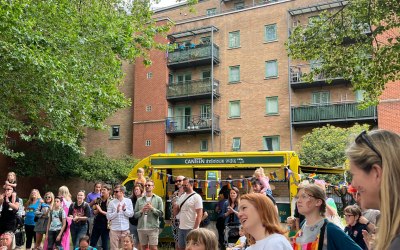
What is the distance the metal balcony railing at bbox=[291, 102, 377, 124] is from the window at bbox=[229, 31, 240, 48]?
7.21 metres

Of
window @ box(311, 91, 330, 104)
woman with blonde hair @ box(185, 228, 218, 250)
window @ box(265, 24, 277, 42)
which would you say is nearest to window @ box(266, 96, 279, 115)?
window @ box(311, 91, 330, 104)

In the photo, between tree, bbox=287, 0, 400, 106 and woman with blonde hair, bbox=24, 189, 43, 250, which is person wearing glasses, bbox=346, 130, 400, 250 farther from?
woman with blonde hair, bbox=24, 189, 43, 250

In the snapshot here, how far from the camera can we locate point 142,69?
36.8m

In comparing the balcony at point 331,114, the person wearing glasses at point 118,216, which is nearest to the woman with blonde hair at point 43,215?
the person wearing glasses at point 118,216

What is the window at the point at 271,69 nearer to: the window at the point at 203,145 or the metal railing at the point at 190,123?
the metal railing at the point at 190,123

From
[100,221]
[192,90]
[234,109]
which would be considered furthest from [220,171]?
[192,90]

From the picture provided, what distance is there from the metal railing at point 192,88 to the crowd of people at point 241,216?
22.0 meters

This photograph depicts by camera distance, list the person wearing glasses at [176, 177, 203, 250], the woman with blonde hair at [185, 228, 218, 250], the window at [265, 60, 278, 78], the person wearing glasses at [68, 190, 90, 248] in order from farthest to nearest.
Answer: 1. the window at [265, 60, 278, 78]
2. the person wearing glasses at [68, 190, 90, 248]
3. the person wearing glasses at [176, 177, 203, 250]
4. the woman with blonde hair at [185, 228, 218, 250]

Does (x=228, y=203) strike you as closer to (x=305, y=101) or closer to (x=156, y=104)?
(x=305, y=101)

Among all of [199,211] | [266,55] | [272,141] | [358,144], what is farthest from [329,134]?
[358,144]

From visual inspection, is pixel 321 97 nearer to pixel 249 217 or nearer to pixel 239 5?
pixel 239 5

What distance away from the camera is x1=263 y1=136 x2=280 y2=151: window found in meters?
32.1

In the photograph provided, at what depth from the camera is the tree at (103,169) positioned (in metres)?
30.9

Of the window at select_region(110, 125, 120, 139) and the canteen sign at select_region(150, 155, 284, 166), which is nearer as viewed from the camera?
the canteen sign at select_region(150, 155, 284, 166)
